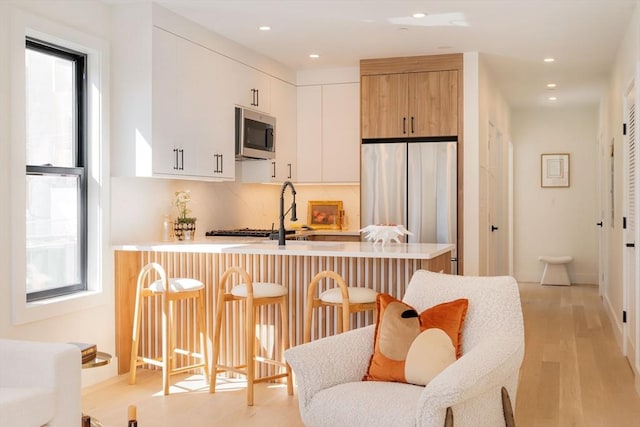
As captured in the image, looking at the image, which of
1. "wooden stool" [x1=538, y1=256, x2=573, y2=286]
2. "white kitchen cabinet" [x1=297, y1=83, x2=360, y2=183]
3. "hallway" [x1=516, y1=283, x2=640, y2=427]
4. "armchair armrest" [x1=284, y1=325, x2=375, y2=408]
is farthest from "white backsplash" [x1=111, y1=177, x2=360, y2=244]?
"wooden stool" [x1=538, y1=256, x2=573, y2=286]

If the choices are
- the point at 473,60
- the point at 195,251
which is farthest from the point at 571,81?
the point at 195,251

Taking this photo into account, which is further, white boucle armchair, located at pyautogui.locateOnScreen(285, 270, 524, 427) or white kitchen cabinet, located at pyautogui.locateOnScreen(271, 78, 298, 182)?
white kitchen cabinet, located at pyautogui.locateOnScreen(271, 78, 298, 182)

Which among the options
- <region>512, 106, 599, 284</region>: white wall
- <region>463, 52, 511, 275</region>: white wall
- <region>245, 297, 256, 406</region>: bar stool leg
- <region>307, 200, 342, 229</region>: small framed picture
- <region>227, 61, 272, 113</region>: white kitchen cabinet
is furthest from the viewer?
<region>512, 106, 599, 284</region>: white wall

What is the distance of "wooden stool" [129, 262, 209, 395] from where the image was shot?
14.4ft

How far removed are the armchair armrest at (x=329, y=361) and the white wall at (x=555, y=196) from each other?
315 inches

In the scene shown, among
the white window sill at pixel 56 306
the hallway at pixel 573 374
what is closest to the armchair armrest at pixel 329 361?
the hallway at pixel 573 374

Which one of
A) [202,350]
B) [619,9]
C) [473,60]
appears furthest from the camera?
[473,60]

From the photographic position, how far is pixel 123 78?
482 cm

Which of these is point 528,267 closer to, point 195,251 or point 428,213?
point 428,213

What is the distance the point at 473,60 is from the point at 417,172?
1143mm

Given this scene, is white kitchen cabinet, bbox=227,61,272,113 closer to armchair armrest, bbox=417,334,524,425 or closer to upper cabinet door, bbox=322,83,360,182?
upper cabinet door, bbox=322,83,360,182

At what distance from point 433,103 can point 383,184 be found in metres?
0.89

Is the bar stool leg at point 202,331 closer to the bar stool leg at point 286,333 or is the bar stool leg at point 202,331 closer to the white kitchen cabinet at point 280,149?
the bar stool leg at point 286,333

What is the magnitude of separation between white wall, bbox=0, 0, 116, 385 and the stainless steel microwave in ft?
4.98
